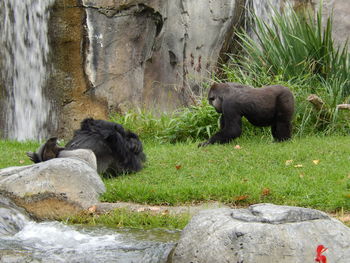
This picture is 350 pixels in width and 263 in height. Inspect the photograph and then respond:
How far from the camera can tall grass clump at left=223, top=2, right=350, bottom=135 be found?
10.8 meters

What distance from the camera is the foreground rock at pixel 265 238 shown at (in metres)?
4.21

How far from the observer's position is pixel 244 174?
7.50m

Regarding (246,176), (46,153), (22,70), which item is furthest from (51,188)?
(22,70)

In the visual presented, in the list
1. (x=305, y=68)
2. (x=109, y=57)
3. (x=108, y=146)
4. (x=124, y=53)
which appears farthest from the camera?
(x=124, y=53)

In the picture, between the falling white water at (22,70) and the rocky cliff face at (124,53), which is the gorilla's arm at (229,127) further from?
the falling white water at (22,70)

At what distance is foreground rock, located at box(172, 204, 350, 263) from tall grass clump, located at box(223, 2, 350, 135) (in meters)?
6.33

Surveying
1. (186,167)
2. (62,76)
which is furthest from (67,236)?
(62,76)

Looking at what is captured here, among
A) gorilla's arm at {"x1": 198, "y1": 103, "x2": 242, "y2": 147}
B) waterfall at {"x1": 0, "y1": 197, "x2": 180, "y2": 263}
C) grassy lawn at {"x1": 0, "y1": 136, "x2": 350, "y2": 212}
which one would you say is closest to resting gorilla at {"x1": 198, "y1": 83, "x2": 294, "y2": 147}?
gorilla's arm at {"x1": 198, "y1": 103, "x2": 242, "y2": 147}

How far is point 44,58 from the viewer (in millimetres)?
12500

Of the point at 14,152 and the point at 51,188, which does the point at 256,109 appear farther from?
the point at 51,188

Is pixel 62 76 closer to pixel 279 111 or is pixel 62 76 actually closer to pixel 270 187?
pixel 279 111

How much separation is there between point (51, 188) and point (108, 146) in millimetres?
1677

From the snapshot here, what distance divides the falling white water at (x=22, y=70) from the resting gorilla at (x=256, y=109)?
14.8 ft

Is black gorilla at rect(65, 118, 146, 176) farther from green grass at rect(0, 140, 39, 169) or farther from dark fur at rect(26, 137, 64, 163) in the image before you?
green grass at rect(0, 140, 39, 169)
